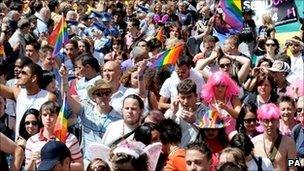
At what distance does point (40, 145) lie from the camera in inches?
236

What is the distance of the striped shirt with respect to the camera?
5.86m

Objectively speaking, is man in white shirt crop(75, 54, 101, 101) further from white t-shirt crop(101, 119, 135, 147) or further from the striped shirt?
the striped shirt

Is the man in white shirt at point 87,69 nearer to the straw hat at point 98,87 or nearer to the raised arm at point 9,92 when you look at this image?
the raised arm at point 9,92

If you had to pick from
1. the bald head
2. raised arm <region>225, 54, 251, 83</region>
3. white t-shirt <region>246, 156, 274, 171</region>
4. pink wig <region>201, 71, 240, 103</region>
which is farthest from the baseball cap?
raised arm <region>225, 54, 251, 83</region>

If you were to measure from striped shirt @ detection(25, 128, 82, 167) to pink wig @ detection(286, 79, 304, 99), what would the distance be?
2778 mm

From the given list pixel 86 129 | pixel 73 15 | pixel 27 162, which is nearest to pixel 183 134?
pixel 86 129

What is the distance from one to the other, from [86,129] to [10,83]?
190 cm

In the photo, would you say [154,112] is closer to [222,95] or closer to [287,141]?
[222,95]

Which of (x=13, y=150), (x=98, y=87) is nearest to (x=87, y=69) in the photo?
(x=98, y=87)

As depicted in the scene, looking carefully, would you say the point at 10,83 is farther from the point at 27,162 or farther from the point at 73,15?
the point at 73,15

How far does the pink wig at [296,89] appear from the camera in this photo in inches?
308

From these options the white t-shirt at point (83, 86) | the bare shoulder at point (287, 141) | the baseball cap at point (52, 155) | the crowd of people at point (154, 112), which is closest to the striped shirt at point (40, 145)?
the crowd of people at point (154, 112)

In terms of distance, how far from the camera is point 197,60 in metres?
9.64

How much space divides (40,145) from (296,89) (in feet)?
10.6
